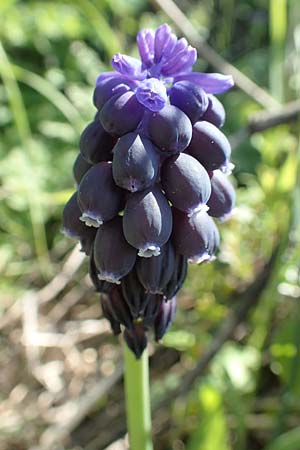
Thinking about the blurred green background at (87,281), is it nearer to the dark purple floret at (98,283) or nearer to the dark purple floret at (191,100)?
the dark purple floret at (98,283)

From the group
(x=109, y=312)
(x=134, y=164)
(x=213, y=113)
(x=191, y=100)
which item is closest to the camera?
(x=134, y=164)

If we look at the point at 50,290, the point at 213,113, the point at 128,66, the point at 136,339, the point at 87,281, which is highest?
the point at 128,66

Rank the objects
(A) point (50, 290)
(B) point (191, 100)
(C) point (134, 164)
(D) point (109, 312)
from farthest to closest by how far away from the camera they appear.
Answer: (A) point (50, 290)
(D) point (109, 312)
(B) point (191, 100)
(C) point (134, 164)

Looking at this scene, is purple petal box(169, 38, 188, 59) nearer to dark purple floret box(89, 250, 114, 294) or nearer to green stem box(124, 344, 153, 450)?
dark purple floret box(89, 250, 114, 294)

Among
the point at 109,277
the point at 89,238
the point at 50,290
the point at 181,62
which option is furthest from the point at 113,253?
the point at 50,290

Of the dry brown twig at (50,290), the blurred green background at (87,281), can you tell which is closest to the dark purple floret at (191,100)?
the blurred green background at (87,281)

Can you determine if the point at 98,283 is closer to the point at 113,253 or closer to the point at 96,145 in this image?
the point at 113,253
